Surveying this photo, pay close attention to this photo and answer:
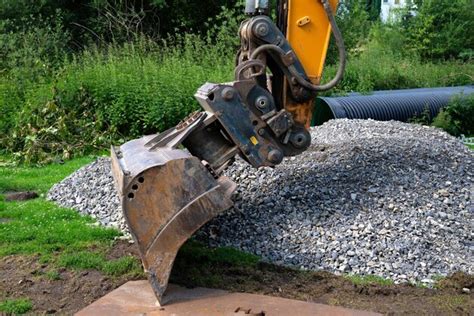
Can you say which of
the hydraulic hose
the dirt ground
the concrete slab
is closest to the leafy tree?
the hydraulic hose

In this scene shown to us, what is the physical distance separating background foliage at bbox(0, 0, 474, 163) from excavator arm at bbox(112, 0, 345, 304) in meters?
5.05

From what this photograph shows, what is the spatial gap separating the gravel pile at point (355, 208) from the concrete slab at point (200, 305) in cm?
85

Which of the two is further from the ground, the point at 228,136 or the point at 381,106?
the point at 228,136

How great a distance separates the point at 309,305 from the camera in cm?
491

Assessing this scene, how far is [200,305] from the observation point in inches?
195

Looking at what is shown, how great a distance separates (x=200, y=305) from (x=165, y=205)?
75 cm

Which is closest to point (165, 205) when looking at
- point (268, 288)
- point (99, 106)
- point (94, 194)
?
point (268, 288)

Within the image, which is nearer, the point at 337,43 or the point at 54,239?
the point at 337,43

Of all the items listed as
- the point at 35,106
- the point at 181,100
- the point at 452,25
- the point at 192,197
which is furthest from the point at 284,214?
the point at 452,25

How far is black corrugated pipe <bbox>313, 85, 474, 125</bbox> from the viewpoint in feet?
40.2

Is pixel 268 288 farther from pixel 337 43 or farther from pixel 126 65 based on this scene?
pixel 126 65

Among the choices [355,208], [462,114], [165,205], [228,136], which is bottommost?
[462,114]

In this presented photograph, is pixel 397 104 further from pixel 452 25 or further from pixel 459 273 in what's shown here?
pixel 452 25

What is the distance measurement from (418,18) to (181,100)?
14338 mm
